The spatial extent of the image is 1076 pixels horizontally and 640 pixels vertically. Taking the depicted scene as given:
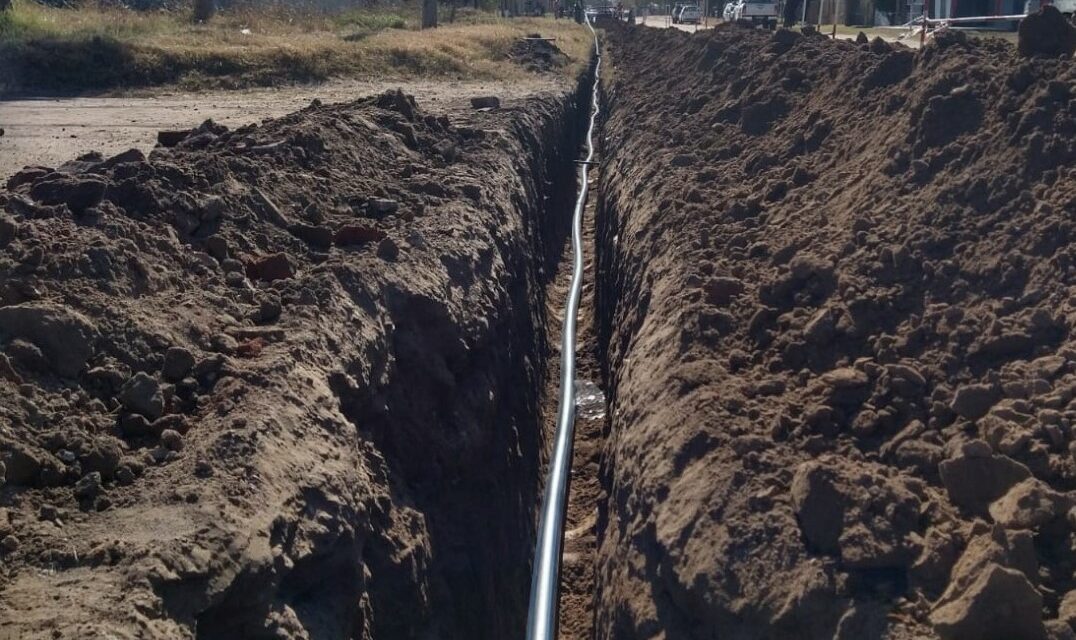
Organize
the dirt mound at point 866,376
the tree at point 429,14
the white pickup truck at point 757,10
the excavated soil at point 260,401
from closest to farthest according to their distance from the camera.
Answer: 1. the excavated soil at point 260,401
2. the dirt mound at point 866,376
3. the tree at point 429,14
4. the white pickup truck at point 757,10

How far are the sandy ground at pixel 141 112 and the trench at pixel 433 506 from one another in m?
5.23

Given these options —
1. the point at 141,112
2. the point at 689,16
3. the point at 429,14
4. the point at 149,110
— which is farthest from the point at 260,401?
the point at 689,16

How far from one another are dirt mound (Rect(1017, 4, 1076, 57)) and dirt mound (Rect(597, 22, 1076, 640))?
0.68ft

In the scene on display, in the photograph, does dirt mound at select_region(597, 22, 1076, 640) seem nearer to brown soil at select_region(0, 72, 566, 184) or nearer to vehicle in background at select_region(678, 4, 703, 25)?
brown soil at select_region(0, 72, 566, 184)

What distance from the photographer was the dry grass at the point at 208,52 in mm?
20328

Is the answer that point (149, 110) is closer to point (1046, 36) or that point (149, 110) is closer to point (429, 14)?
point (1046, 36)

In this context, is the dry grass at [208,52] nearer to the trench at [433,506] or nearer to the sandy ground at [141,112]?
the sandy ground at [141,112]

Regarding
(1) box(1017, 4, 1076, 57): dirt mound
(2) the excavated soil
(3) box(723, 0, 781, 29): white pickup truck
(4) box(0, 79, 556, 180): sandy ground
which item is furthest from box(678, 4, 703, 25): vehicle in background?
(2) the excavated soil

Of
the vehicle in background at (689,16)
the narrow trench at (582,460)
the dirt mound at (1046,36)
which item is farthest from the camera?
the vehicle in background at (689,16)

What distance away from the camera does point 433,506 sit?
20.7ft

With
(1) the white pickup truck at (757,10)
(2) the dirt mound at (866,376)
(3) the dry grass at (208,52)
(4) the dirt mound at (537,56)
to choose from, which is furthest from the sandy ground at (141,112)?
(1) the white pickup truck at (757,10)

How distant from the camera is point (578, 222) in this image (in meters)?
14.2

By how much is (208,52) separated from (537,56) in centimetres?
962

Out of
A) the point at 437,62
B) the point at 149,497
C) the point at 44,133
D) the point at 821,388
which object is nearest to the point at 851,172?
the point at 821,388
